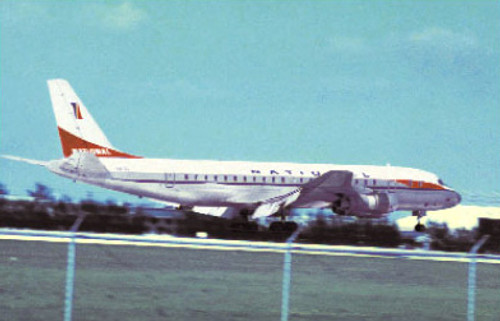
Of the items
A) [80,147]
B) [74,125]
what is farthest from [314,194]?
[74,125]

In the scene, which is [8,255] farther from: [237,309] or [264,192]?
[264,192]

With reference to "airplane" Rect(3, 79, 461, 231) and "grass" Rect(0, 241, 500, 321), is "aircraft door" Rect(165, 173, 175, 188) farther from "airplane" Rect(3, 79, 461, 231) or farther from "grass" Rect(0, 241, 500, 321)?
"grass" Rect(0, 241, 500, 321)

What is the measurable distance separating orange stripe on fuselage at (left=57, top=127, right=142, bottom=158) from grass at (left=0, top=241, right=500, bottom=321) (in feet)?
57.2

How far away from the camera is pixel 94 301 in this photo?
14750 mm

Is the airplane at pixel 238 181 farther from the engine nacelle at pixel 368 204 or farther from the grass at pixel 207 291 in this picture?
the grass at pixel 207 291

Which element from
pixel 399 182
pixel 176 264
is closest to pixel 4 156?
pixel 399 182

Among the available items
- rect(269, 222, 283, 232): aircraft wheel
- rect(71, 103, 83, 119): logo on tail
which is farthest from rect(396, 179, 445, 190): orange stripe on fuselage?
rect(71, 103, 83, 119): logo on tail

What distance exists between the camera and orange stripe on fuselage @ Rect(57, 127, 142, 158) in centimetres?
4050

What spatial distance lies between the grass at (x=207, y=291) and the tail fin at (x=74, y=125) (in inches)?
710

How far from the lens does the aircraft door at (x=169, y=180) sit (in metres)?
37.6

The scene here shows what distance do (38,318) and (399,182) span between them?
2978 cm

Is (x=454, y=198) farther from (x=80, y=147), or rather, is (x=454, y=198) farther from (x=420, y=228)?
(x=80, y=147)

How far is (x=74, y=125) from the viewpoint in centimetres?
4147

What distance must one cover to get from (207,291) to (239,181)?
2493cm
